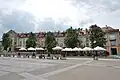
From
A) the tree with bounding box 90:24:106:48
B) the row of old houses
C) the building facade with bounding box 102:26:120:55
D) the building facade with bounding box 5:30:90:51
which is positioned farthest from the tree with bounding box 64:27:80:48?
the building facade with bounding box 5:30:90:51

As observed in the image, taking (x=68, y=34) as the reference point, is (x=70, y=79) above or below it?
below

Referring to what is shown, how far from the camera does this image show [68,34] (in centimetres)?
7531

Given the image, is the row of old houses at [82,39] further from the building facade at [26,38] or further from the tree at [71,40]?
the tree at [71,40]

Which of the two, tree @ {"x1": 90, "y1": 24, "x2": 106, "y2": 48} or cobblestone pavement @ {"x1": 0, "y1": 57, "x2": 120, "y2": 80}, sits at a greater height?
tree @ {"x1": 90, "y1": 24, "x2": 106, "y2": 48}

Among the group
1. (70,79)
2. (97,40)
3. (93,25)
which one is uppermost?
(93,25)

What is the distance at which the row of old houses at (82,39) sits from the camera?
75.1m

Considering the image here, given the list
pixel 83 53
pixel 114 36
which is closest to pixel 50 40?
pixel 83 53

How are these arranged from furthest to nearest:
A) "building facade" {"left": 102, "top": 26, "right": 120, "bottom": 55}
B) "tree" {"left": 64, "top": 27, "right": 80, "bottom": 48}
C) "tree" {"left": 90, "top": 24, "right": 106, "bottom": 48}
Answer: "building facade" {"left": 102, "top": 26, "right": 120, "bottom": 55}, "tree" {"left": 64, "top": 27, "right": 80, "bottom": 48}, "tree" {"left": 90, "top": 24, "right": 106, "bottom": 48}

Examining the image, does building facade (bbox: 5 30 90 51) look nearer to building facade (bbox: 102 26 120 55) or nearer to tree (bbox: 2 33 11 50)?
tree (bbox: 2 33 11 50)

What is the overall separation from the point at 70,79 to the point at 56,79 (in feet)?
3.60

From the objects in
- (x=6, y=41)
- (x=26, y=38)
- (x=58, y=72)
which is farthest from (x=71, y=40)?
(x=58, y=72)

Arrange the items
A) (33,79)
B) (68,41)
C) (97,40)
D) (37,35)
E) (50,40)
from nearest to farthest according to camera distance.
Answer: (33,79) → (97,40) → (68,41) → (50,40) → (37,35)

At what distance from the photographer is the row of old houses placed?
7506cm

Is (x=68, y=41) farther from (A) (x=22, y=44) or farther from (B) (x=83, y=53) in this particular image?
(A) (x=22, y=44)
